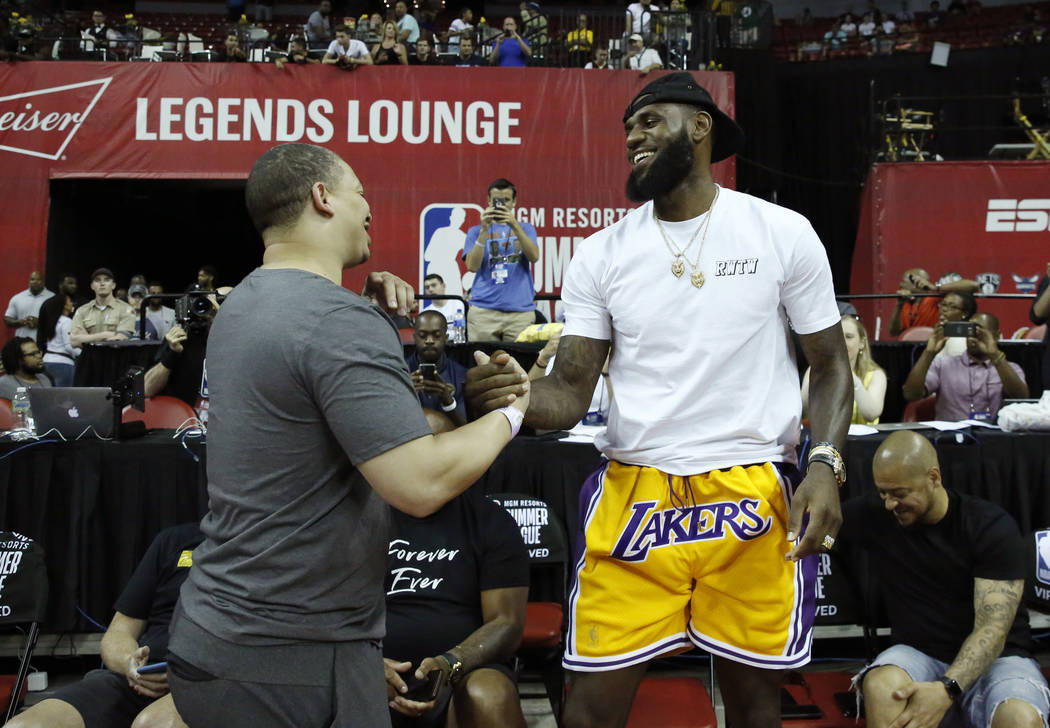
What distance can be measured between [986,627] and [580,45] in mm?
10490

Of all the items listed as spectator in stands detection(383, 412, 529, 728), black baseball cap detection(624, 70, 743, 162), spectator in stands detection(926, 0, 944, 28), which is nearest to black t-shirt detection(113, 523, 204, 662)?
spectator in stands detection(383, 412, 529, 728)

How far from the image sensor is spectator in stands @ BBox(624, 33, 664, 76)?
1205cm

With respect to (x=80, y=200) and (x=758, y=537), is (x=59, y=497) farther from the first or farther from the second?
(x=80, y=200)

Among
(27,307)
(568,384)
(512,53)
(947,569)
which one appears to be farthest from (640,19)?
(568,384)

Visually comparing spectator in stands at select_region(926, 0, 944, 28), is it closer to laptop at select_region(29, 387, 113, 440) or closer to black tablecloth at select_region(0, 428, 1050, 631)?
black tablecloth at select_region(0, 428, 1050, 631)

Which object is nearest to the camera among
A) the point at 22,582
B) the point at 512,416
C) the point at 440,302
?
the point at 512,416

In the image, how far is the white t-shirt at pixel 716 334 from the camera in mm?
2318

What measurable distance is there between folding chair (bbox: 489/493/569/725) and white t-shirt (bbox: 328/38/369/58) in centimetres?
900

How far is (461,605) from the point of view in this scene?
11.0 ft

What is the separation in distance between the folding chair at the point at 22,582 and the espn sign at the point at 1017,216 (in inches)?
422

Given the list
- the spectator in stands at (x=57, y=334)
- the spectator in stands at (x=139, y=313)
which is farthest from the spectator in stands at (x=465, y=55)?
the spectator in stands at (x=57, y=334)

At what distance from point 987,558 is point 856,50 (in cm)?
1508

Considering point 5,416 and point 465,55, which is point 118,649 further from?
Answer: point 465,55

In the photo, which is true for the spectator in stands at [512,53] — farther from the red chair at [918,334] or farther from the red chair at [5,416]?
the red chair at [5,416]
